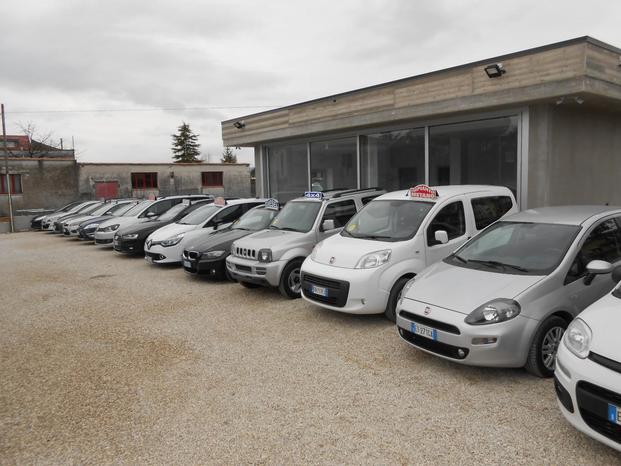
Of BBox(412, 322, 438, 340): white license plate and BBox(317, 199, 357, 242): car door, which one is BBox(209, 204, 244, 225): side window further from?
BBox(412, 322, 438, 340): white license plate

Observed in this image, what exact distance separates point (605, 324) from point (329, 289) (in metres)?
3.33

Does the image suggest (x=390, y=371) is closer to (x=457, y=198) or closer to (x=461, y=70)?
(x=457, y=198)

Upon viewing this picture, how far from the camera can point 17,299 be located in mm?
8148

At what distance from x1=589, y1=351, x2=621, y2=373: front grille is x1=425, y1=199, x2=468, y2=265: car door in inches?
131

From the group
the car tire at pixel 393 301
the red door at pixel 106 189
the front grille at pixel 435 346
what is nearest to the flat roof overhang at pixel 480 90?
the car tire at pixel 393 301

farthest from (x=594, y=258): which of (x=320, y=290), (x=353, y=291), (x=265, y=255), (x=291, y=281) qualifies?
(x=265, y=255)

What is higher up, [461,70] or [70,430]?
[461,70]

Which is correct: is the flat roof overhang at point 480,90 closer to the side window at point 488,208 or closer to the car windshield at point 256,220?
the side window at point 488,208

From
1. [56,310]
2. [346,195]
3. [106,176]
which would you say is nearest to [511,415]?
[346,195]

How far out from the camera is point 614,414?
2824mm

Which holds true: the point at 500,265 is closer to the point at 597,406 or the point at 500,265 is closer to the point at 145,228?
the point at 597,406

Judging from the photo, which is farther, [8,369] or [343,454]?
[8,369]

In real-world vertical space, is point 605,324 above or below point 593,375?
above

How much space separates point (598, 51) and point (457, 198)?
3.70 meters
